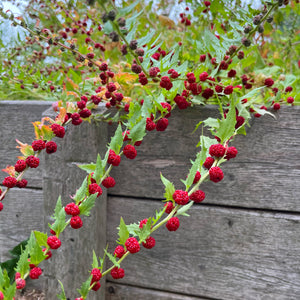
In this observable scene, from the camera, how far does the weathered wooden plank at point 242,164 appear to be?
766 mm

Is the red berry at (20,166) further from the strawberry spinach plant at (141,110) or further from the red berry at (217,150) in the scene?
the red berry at (217,150)

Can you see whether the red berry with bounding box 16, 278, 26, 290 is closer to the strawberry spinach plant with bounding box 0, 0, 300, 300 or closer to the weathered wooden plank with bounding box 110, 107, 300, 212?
the strawberry spinach plant with bounding box 0, 0, 300, 300

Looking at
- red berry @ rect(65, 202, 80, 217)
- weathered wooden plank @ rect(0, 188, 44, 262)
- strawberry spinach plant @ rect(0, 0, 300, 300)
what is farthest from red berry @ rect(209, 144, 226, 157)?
weathered wooden plank @ rect(0, 188, 44, 262)

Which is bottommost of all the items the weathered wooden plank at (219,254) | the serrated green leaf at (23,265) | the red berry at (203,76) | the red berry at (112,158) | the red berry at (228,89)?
the weathered wooden plank at (219,254)

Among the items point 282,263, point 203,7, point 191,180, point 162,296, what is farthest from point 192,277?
point 203,7

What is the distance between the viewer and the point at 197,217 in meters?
0.83

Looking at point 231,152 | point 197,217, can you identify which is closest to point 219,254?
point 197,217

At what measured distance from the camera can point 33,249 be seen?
486 millimetres

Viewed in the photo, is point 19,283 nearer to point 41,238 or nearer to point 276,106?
point 41,238

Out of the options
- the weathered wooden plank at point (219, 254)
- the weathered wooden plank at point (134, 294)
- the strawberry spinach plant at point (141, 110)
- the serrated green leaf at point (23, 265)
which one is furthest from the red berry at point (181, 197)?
the weathered wooden plank at point (134, 294)

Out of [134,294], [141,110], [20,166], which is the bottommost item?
[134,294]

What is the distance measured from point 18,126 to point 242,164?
2.17 ft

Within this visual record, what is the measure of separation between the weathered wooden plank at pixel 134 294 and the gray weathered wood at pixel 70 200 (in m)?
0.04

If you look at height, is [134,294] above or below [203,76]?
below
